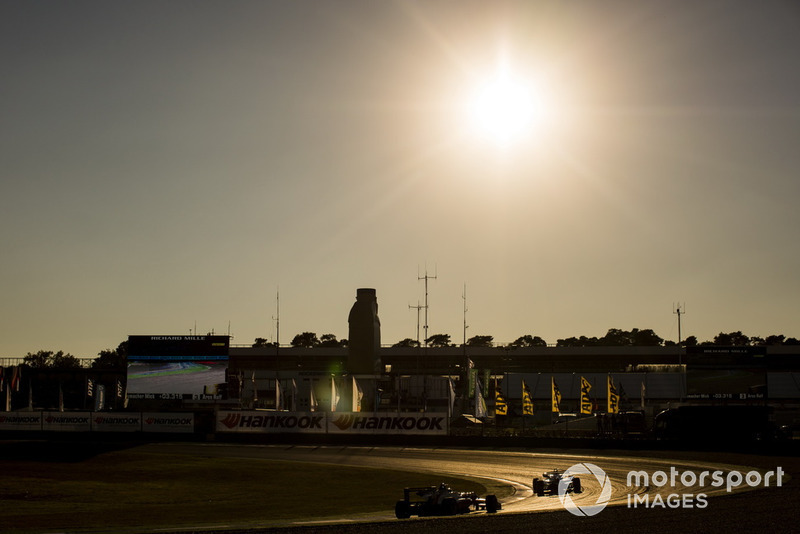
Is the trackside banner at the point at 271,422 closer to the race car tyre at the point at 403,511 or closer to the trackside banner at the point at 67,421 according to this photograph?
the trackside banner at the point at 67,421

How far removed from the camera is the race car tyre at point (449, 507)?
2605 cm

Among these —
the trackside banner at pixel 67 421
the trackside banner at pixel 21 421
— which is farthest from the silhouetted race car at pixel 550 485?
the trackside banner at pixel 21 421

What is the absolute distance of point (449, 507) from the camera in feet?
85.8

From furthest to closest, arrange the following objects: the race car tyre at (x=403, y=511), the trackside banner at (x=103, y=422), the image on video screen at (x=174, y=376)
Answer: the image on video screen at (x=174, y=376)
the trackside banner at (x=103, y=422)
the race car tyre at (x=403, y=511)

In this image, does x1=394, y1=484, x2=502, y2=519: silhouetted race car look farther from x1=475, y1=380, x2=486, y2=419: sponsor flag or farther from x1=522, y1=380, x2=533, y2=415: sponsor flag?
x1=475, y1=380, x2=486, y2=419: sponsor flag

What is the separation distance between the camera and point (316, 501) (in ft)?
107

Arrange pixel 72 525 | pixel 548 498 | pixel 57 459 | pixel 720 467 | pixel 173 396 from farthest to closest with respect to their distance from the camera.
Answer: pixel 173 396, pixel 57 459, pixel 720 467, pixel 548 498, pixel 72 525

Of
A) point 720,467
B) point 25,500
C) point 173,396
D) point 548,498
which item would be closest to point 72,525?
point 25,500

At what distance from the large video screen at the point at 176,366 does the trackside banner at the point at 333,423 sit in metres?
9.22

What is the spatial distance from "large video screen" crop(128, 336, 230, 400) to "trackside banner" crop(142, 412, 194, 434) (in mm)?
7783

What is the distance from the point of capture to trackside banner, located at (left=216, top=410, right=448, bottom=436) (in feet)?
198

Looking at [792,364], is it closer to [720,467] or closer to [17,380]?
[720,467]

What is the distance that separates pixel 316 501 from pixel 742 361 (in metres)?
53.9

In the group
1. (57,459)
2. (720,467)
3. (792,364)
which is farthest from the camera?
(792,364)
